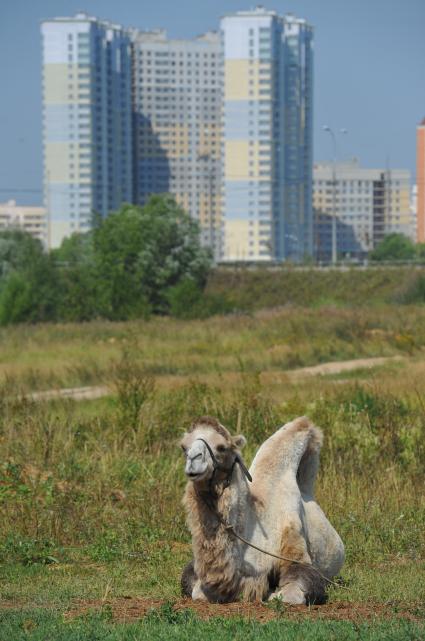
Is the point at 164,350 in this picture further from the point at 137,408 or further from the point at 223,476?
the point at 223,476

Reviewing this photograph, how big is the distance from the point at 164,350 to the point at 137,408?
22069 mm

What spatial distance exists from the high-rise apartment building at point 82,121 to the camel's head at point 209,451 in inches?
6572

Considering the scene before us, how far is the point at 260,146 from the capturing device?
6624 inches

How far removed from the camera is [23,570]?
1045 centimetres

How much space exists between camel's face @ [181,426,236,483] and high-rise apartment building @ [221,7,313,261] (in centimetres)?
15768

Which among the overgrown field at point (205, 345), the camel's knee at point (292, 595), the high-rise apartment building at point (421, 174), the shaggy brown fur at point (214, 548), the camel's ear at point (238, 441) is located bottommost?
the overgrown field at point (205, 345)

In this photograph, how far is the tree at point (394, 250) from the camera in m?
151

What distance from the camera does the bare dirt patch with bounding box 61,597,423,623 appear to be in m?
7.50

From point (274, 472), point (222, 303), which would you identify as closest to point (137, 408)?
point (274, 472)

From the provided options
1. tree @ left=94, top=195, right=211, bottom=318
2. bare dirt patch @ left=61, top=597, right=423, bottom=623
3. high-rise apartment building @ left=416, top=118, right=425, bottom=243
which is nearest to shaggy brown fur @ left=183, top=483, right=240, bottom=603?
bare dirt patch @ left=61, top=597, right=423, bottom=623

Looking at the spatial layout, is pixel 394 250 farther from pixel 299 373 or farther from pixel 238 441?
pixel 238 441

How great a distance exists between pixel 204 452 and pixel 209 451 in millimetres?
69

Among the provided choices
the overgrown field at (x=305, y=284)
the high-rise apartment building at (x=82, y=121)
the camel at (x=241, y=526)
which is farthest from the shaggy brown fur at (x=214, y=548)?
the high-rise apartment building at (x=82, y=121)

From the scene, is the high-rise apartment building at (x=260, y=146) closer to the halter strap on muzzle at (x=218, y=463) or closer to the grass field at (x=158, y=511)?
the grass field at (x=158, y=511)
